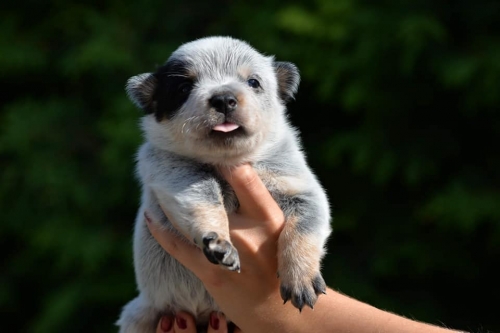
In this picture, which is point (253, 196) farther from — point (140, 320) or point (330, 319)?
point (140, 320)

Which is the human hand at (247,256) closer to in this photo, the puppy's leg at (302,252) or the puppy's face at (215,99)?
the puppy's leg at (302,252)

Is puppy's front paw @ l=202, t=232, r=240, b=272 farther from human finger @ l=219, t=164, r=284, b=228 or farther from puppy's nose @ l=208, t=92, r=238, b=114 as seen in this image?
puppy's nose @ l=208, t=92, r=238, b=114

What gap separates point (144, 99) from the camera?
418 centimetres

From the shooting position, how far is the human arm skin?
3326mm

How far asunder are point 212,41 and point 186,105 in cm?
51

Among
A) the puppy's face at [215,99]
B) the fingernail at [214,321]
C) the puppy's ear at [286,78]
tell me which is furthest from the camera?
the puppy's ear at [286,78]

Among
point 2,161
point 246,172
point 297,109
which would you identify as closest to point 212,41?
point 246,172

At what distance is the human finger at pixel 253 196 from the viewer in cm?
366

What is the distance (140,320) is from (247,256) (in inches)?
35.4

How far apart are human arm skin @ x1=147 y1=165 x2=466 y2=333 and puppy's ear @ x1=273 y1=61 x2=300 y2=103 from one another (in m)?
0.76

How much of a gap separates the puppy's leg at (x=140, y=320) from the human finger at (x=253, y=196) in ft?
2.80

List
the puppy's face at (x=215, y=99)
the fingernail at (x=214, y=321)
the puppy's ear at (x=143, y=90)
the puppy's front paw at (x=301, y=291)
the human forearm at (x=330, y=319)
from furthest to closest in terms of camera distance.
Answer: the puppy's ear at (x=143, y=90) → the fingernail at (x=214, y=321) → the puppy's face at (x=215, y=99) → the puppy's front paw at (x=301, y=291) → the human forearm at (x=330, y=319)

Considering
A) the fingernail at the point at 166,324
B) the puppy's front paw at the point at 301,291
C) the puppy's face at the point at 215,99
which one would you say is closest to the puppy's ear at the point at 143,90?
the puppy's face at the point at 215,99

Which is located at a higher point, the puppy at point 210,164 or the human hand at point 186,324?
the puppy at point 210,164
